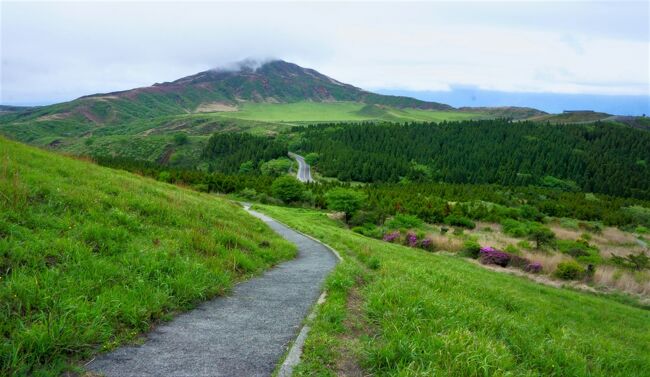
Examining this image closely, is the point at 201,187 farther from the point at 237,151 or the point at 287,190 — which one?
the point at 237,151

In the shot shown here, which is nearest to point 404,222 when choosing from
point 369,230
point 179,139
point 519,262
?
point 369,230

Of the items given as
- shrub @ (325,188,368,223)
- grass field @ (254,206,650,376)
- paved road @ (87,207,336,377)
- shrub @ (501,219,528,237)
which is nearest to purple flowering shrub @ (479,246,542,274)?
shrub @ (501,219,528,237)

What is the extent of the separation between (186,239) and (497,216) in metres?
56.9

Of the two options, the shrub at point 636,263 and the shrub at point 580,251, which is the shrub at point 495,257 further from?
the shrub at point 636,263

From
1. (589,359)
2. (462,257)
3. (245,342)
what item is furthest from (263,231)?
(462,257)

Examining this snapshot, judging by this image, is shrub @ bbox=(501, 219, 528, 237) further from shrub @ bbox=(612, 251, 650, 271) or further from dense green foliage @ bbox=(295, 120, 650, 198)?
dense green foliage @ bbox=(295, 120, 650, 198)

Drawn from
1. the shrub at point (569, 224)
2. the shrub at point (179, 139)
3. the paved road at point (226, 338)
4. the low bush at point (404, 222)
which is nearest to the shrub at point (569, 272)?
the low bush at point (404, 222)

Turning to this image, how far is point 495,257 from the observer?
30438 millimetres

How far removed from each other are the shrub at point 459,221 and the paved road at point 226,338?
46.6m

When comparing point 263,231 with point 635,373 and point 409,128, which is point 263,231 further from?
point 409,128

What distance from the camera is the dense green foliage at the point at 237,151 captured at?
477ft

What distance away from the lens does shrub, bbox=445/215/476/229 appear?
52188 mm

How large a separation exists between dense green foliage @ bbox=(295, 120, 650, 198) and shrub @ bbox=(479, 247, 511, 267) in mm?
92770

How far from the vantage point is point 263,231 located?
686 inches
